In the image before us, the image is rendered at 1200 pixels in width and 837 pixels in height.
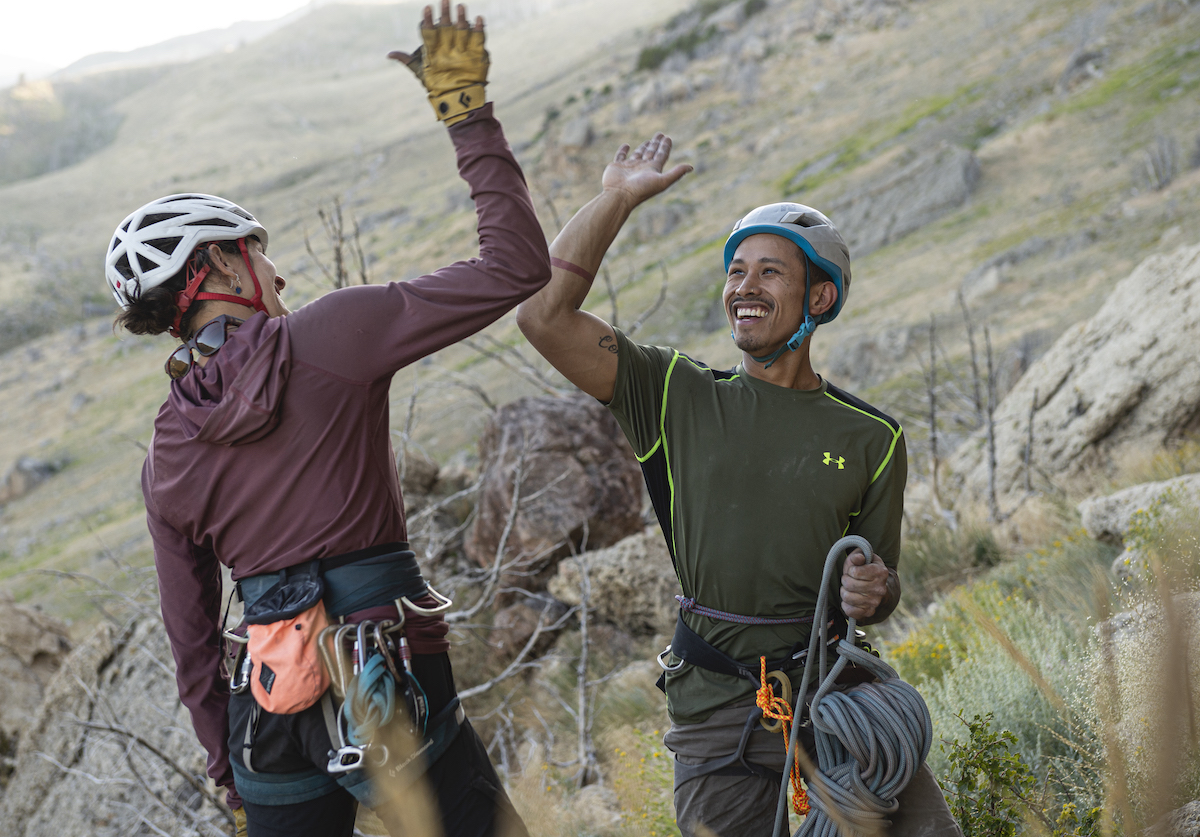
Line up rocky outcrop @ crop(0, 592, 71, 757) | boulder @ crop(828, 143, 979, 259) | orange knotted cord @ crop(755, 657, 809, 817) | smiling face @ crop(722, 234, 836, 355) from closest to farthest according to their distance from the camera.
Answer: orange knotted cord @ crop(755, 657, 809, 817)
smiling face @ crop(722, 234, 836, 355)
rocky outcrop @ crop(0, 592, 71, 757)
boulder @ crop(828, 143, 979, 259)

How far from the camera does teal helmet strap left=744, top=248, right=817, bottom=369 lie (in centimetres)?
240

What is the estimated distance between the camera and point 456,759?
2.06 metres

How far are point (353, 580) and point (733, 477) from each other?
1.03 metres

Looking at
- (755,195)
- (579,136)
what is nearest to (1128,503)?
(755,195)

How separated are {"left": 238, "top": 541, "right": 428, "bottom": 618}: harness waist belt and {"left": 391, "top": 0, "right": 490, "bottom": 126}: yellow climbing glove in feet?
3.45

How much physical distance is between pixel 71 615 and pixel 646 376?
21787 mm

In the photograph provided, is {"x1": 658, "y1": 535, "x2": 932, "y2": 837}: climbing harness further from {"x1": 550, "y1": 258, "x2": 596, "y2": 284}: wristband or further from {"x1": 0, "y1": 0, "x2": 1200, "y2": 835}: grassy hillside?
{"x1": 550, "y1": 258, "x2": 596, "y2": 284}: wristband

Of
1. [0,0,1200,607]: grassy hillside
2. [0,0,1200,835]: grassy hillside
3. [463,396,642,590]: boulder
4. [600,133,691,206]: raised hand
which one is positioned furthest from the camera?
[0,0,1200,607]: grassy hillside

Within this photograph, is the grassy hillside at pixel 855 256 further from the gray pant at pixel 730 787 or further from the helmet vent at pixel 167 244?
the helmet vent at pixel 167 244

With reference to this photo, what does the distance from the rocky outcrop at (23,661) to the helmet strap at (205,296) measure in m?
5.91

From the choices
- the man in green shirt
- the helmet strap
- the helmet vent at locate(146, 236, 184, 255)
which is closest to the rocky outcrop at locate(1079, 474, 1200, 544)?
the man in green shirt

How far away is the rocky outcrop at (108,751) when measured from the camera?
5.07 meters

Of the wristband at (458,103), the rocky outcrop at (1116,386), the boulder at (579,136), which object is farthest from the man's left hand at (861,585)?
the boulder at (579,136)

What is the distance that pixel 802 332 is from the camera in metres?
2.40
